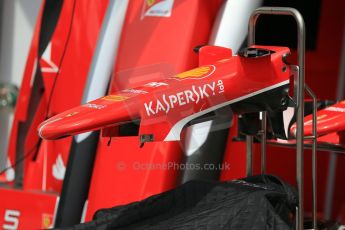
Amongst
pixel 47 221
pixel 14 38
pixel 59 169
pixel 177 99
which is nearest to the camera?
pixel 177 99

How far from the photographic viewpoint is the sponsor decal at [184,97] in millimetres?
1519


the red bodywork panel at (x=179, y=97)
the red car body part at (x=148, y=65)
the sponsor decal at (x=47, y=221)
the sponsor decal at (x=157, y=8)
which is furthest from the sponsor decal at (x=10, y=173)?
the red bodywork panel at (x=179, y=97)

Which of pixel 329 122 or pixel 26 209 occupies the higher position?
pixel 329 122

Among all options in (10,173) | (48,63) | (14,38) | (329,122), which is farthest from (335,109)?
(14,38)

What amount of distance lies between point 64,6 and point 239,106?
1254mm

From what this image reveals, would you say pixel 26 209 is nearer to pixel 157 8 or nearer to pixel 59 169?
pixel 59 169

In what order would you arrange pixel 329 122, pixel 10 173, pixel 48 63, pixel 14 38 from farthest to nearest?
→ pixel 14 38 < pixel 10 173 < pixel 48 63 < pixel 329 122

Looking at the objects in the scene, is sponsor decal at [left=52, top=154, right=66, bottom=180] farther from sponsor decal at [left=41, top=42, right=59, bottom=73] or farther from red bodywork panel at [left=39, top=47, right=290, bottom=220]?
red bodywork panel at [left=39, top=47, right=290, bottom=220]

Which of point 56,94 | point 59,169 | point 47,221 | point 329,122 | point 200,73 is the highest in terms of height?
point 200,73

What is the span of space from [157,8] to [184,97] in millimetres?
794

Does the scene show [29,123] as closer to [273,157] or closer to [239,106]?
[273,157]

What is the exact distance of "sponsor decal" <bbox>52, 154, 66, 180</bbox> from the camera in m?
2.60

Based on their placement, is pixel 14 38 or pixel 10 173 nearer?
pixel 10 173

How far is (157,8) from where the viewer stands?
2.29 meters
